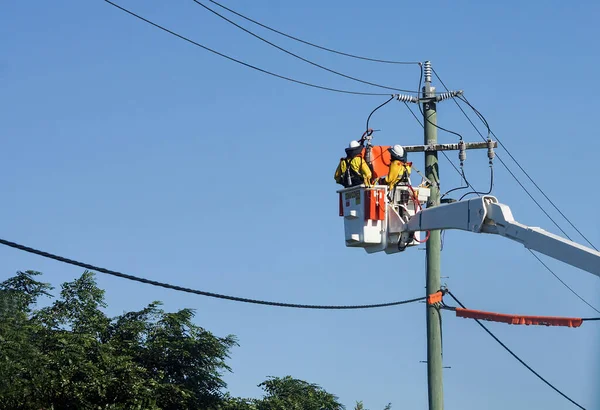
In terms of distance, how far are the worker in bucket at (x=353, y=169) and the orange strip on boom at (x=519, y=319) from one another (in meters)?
2.97

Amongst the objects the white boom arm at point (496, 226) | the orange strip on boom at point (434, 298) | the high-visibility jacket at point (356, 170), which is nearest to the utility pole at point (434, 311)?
the orange strip on boom at point (434, 298)

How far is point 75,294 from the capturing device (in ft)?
75.7

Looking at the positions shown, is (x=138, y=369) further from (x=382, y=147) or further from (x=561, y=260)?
(x=561, y=260)

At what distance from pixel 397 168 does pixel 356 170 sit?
753mm

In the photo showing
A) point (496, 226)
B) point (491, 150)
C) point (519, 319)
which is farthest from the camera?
point (491, 150)

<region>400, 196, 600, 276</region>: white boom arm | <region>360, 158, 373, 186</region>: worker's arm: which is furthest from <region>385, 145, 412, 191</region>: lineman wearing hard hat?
<region>400, 196, 600, 276</region>: white boom arm

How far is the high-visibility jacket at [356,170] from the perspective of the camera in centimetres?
1711

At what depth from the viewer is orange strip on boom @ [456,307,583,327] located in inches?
614

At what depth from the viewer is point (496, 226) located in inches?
594

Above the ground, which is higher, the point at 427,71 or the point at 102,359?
the point at 427,71

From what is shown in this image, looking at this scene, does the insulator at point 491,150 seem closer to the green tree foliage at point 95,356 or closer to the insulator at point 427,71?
the insulator at point 427,71

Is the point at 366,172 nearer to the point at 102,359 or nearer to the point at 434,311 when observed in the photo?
the point at 434,311

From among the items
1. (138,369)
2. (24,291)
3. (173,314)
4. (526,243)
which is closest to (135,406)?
(138,369)

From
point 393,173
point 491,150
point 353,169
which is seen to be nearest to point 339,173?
point 353,169
